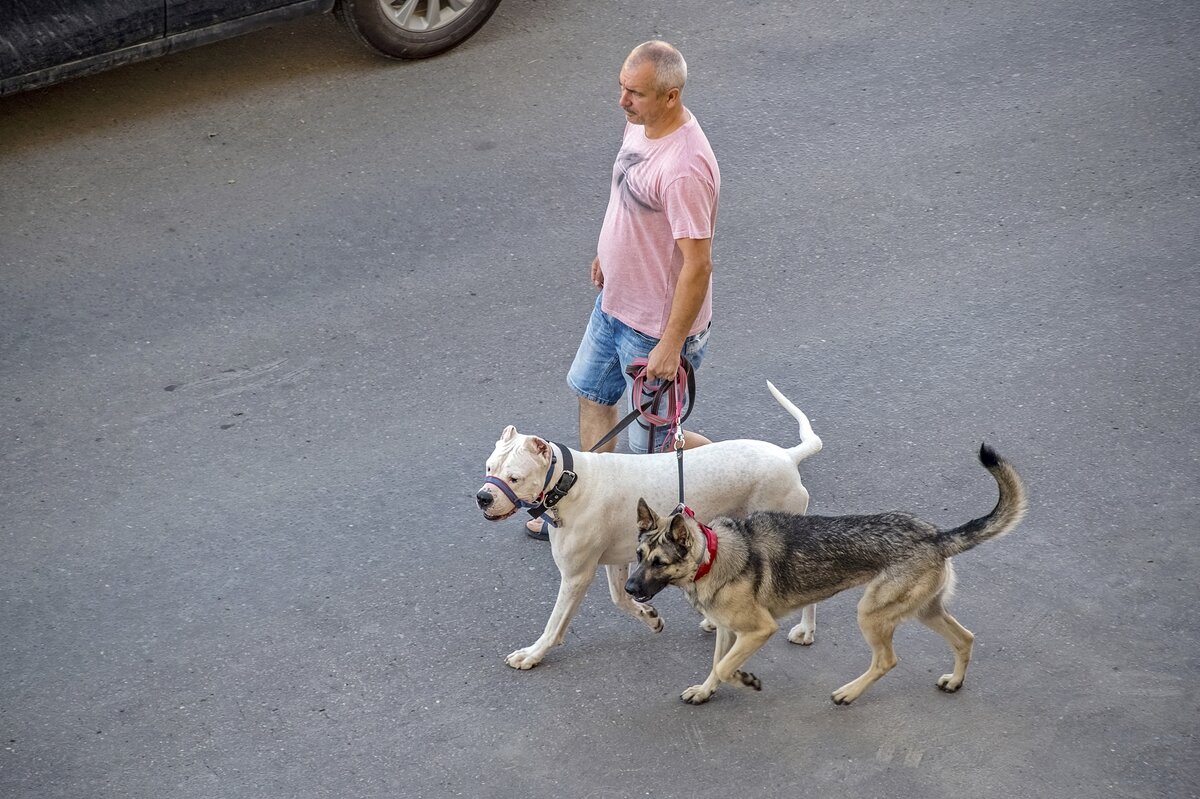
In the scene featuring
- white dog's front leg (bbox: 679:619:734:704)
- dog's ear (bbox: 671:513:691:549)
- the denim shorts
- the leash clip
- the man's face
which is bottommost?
white dog's front leg (bbox: 679:619:734:704)

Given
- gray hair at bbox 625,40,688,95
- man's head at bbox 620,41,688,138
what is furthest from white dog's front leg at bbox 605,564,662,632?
gray hair at bbox 625,40,688,95

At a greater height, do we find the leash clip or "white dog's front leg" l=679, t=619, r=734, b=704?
the leash clip

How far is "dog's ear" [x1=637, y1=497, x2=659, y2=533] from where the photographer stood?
475cm

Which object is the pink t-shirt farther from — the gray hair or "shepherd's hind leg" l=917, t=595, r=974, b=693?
"shepherd's hind leg" l=917, t=595, r=974, b=693

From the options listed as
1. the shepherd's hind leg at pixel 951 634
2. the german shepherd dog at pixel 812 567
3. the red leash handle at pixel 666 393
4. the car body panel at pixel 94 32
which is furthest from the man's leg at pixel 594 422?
the car body panel at pixel 94 32

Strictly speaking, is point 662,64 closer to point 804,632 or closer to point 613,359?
point 613,359

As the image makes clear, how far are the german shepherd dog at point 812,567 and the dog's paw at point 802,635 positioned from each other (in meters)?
0.37

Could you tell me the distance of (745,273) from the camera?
7.50 m

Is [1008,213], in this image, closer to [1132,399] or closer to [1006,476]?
[1132,399]

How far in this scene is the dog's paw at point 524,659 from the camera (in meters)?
5.33

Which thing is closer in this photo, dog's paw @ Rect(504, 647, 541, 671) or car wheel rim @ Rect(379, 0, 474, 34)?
dog's paw @ Rect(504, 647, 541, 671)

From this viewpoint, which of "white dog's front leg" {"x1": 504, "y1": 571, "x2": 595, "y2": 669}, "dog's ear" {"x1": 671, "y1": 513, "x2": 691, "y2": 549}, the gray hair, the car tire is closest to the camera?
"dog's ear" {"x1": 671, "y1": 513, "x2": 691, "y2": 549}

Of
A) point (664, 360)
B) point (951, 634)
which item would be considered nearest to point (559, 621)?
point (664, 360)

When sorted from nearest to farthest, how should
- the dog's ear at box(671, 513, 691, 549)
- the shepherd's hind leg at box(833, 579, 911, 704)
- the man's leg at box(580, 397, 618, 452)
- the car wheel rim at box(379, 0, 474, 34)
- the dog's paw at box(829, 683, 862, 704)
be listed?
the dog's ear at box(671, 513, 691, 549) < the shepherd's hind leg at box(833, 579, 911, 704) < the dog's paw at box(829, 683, 862, 704) < the man's leg at box(580, 397, 618, 452) < the car wheel rim at box(379, 0, 474, 34)
